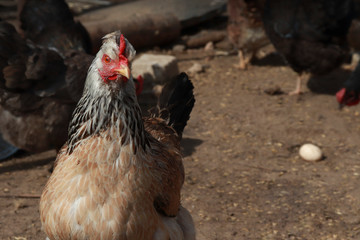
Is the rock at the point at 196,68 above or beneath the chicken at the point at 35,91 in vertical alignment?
beneath

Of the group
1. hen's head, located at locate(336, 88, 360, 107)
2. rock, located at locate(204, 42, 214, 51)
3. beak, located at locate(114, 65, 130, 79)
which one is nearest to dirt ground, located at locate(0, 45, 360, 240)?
hen's head, located at locate(336, 88, 360, 107)

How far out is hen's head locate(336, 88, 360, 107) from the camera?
6.16 metres

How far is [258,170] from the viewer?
5.00 meters

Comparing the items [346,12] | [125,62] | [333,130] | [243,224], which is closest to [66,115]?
[243,224]

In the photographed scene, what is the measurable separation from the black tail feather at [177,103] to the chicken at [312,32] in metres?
3.56

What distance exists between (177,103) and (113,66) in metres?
1.41

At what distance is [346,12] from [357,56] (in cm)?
167

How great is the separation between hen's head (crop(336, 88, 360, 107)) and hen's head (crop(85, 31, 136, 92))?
4378 mm

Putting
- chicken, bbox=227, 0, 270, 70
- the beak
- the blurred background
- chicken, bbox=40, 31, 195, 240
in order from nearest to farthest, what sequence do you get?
the beak → chicken, bbox=40, 31, 195, 240 → the blurred background → chicken, bbox=227, 0, 270, 70

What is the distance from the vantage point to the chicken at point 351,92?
20.1ft

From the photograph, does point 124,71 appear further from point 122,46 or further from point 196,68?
point 196,68

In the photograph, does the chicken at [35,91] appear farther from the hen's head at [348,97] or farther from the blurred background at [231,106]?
the hen's head at [348,97]

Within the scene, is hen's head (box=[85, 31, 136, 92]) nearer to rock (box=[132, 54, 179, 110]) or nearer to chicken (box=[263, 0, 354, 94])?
rock (box=[132, 54, 179, 110])

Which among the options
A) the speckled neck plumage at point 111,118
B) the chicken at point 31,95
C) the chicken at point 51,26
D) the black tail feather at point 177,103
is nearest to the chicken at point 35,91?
the chicken at point 31,95
